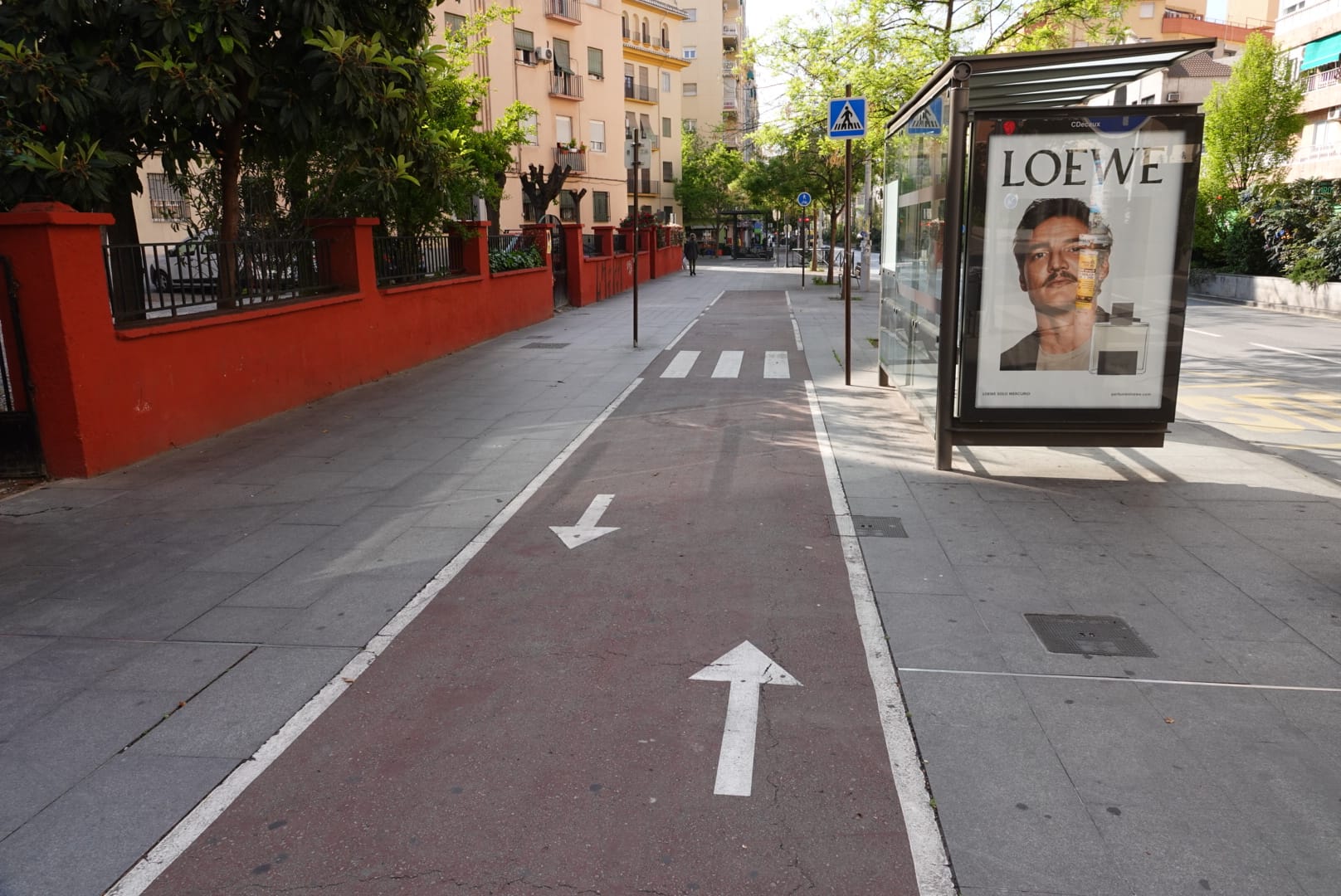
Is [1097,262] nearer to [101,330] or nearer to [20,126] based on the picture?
[101,330]

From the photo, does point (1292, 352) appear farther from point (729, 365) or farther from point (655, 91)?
point (655, 91)

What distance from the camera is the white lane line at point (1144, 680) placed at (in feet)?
14.4

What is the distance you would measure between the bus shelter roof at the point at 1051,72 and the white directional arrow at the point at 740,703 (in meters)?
4.76

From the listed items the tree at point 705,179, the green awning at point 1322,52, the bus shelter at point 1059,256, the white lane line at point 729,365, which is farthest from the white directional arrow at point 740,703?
the tree at point 705,179

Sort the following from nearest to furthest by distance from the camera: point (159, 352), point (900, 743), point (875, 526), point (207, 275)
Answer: point (900, 743), point (875, 526), point (159, 352), point (207, 275)

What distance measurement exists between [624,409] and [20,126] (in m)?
6.43

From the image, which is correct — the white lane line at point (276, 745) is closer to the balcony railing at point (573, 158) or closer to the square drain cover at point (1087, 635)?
the square drain cover at point (1087, 635)

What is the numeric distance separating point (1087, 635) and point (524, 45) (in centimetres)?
4139

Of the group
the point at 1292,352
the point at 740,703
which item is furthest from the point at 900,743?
the point at 1292,352

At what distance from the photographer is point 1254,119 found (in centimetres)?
3303

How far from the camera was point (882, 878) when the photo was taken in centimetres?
312

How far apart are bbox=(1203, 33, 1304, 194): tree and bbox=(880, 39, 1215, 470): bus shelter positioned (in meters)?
29.4

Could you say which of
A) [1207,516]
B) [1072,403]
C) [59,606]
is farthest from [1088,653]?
[59,606]

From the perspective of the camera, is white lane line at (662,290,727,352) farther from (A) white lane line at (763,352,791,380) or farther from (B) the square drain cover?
(B) the square drain cover
